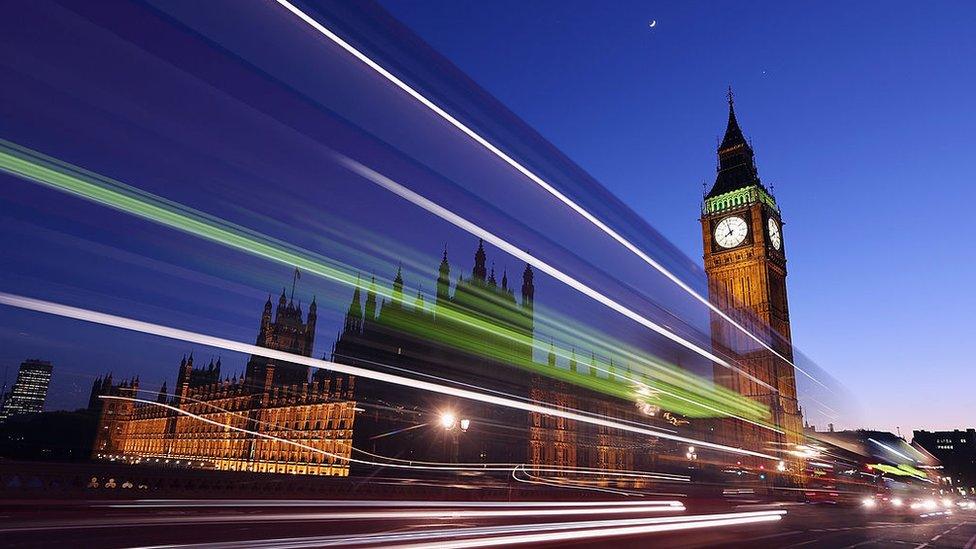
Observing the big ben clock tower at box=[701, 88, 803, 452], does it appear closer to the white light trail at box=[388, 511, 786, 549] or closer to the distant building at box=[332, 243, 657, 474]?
the distant building at box=[332, 243, 657, 474]

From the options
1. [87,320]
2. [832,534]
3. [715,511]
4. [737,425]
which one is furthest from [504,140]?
[737,425]

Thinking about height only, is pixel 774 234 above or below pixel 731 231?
below

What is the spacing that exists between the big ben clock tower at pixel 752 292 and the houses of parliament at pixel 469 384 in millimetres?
158

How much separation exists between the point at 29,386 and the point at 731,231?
111 metres

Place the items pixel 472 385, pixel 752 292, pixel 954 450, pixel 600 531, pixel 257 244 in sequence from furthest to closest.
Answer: pixel 954 450 < pixel 752 292 < pixel 472 385 < pixel 600 531 < pixel 257 244

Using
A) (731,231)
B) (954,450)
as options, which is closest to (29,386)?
(731,231)

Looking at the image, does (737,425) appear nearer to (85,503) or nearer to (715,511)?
(715,511)

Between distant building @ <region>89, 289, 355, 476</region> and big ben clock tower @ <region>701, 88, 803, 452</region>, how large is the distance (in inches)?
1619

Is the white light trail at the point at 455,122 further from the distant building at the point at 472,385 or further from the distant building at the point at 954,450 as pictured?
the distant building at the point at 954,450

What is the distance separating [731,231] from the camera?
7081 centimetres

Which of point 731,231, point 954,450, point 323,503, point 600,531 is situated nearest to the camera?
point 600,531

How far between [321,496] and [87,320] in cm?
1308

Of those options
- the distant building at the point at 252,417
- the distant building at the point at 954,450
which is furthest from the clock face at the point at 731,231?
the distant building at the point at 954,450

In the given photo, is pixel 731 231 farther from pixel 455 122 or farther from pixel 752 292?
pixel 455 122
